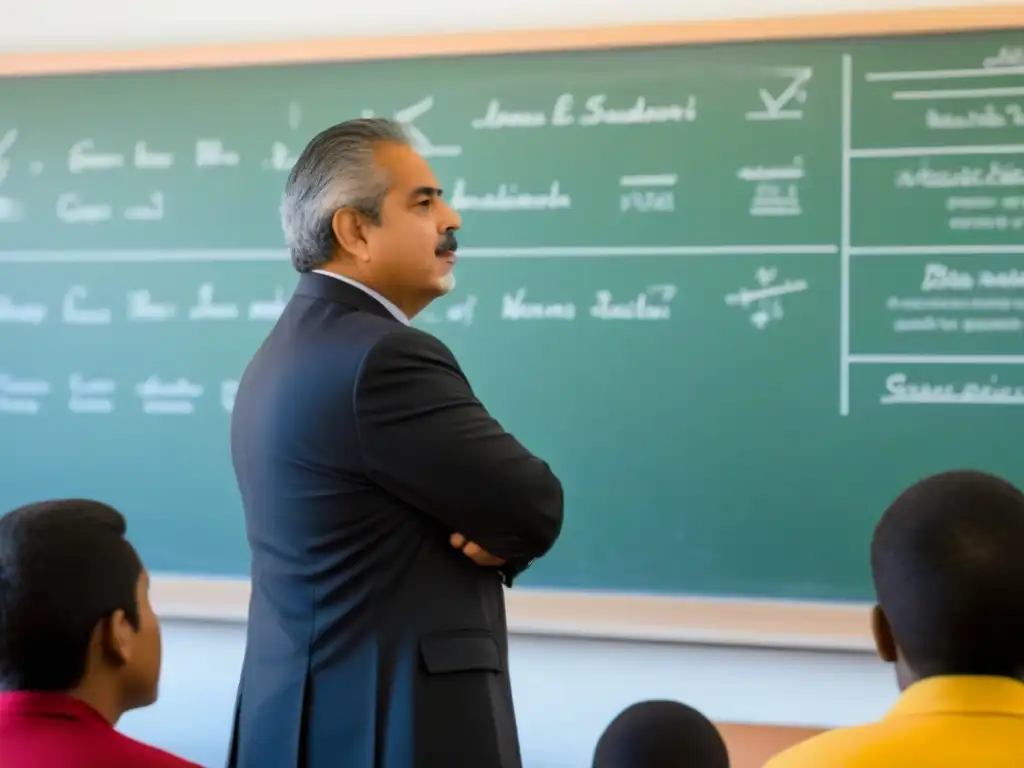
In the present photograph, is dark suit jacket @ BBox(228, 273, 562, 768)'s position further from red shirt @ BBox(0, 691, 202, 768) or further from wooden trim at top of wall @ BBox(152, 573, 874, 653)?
wooden trim at top of wall @ BBox(152, 573, 874, 653)

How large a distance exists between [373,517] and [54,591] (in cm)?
45

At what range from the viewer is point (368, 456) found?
1.54 metres

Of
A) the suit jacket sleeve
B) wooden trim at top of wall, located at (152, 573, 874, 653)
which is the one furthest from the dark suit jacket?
wooden trim at top of wall, located at (152, 573, 874, 653)

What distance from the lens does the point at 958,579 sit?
3.19ft

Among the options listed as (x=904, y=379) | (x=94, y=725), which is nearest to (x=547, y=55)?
(x=904, y=379)

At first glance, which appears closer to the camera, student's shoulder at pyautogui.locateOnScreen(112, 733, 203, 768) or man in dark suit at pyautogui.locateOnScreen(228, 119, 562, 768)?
student's shoulder at pyautogui.locateOnScreen(112, 733, 203, 768)

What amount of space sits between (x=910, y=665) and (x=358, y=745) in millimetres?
868

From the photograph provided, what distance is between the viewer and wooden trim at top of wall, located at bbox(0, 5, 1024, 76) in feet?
7.62

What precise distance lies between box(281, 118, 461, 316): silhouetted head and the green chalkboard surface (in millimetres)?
857

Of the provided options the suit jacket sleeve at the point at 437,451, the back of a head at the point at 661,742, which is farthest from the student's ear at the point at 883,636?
the suit jacket sleeve at the point at 437,451

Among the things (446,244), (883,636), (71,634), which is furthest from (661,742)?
(446,244)

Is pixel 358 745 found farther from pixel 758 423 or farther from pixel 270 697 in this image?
pixel 758 423

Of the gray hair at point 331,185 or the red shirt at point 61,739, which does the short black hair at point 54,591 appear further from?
the gray hair at point 331,185

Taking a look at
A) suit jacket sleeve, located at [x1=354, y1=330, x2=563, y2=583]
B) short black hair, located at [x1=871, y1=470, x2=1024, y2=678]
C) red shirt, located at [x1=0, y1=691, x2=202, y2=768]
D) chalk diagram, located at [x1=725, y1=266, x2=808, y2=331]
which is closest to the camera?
short black hair, located at [x1=871, y1=470, x2=1024, y2=678]
